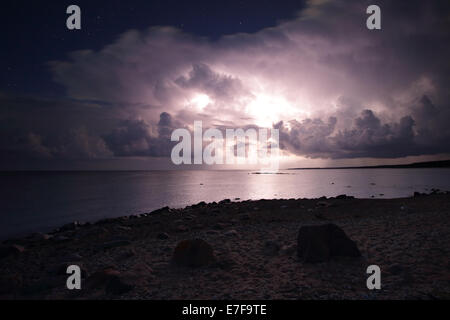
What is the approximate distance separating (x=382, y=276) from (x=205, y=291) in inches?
212

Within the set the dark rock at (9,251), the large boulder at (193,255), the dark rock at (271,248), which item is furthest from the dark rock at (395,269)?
the dark rock at (9,251)

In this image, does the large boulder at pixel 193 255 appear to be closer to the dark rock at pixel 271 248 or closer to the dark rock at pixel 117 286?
the dark rock at pixel 117 286

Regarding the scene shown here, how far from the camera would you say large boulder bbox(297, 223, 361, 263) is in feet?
30.6

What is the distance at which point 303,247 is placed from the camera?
9805 mm

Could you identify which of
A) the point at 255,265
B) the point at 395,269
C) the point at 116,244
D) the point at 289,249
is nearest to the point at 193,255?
the point at 255,265

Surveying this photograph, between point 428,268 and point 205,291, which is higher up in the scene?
point 428,268

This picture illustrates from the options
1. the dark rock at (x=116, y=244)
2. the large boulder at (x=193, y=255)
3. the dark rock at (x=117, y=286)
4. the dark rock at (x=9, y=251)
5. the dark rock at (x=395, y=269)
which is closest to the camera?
the dark rock at (x=117, y=286)

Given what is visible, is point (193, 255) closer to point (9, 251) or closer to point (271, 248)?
point (271, 248)

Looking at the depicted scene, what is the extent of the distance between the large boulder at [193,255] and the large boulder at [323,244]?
11.3 ft

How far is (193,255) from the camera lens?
963 centimetres

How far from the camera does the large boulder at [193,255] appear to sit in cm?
951
